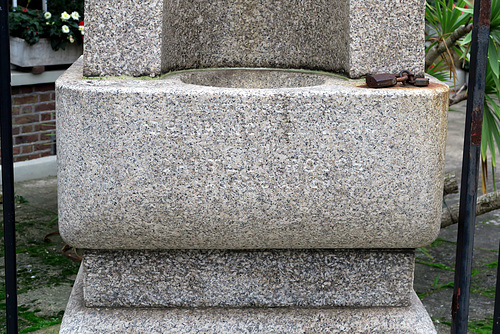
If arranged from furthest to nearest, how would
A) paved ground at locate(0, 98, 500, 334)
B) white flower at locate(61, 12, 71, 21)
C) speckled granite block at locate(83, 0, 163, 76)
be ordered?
white flower at locate(61, 12, 71, 21) < paved ground at locate(0, 98, 500, 334) < speckled granite block at locate(83, 0, 163, 76)

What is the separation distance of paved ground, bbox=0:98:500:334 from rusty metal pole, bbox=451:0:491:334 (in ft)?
3.42

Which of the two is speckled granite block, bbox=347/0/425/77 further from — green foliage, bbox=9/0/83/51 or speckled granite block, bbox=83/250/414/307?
green foliage, bbox=9/0/83/51

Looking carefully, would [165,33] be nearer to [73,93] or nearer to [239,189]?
[73,93]

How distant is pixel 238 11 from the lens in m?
2.22

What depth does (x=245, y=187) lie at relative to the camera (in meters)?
1.58

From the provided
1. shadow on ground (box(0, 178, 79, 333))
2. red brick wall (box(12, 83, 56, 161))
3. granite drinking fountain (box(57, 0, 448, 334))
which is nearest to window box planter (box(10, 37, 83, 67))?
red brick wall (box(12, 83, 56, 161))

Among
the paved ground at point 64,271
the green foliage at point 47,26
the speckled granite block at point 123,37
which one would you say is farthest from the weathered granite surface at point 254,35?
the green foliage at point 47,26

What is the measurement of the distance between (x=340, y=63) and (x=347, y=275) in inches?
26.0

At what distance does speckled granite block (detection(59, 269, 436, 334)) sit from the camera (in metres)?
1.73

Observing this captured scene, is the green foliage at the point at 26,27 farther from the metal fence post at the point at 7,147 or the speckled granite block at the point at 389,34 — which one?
the speckled granite block at the point at 389,34

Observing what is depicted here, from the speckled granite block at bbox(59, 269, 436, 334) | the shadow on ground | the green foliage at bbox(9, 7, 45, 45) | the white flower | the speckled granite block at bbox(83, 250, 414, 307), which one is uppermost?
the white flower

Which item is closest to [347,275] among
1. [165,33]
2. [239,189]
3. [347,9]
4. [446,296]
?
[239,189]

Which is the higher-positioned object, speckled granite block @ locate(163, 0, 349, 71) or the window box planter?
speckled granite block @ locate(163, 0, 349, 71)

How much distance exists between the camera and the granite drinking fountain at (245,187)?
5.11 ft
